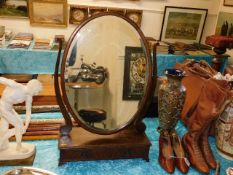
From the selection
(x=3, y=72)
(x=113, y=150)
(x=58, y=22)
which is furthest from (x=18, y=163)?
(x=58, y=22)

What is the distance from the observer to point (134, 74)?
1.03 m

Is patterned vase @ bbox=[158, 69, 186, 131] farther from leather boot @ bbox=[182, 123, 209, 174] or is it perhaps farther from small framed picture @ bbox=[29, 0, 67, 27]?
small framed picture @ bbox=[29, 0, 67, 27]

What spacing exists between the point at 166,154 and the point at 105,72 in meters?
0.41

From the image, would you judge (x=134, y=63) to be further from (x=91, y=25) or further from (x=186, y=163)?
(x=186, y=163)

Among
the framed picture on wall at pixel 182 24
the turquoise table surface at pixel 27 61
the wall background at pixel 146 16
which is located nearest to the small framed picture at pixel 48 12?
the wall background at pixel 146 16

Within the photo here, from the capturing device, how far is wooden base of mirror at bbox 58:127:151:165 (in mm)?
969

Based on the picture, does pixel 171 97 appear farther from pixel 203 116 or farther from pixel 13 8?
pixel 13 8

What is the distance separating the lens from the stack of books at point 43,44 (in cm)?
197

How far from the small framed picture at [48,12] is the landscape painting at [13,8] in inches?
2.1

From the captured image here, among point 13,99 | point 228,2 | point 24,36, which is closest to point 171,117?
point 13,99

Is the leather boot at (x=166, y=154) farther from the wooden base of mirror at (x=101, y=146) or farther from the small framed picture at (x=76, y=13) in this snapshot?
the small framed picture at (x=76, y=13)

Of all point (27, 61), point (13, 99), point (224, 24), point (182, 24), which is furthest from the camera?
point (182, 24)

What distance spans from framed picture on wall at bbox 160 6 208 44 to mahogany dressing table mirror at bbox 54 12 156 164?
1510 mm

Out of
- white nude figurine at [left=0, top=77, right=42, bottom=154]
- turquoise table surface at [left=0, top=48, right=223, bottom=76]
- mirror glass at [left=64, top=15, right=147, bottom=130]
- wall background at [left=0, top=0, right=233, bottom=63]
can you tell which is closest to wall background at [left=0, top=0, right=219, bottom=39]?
wall background at [left=0, top=0, right=233, bottom=63]
